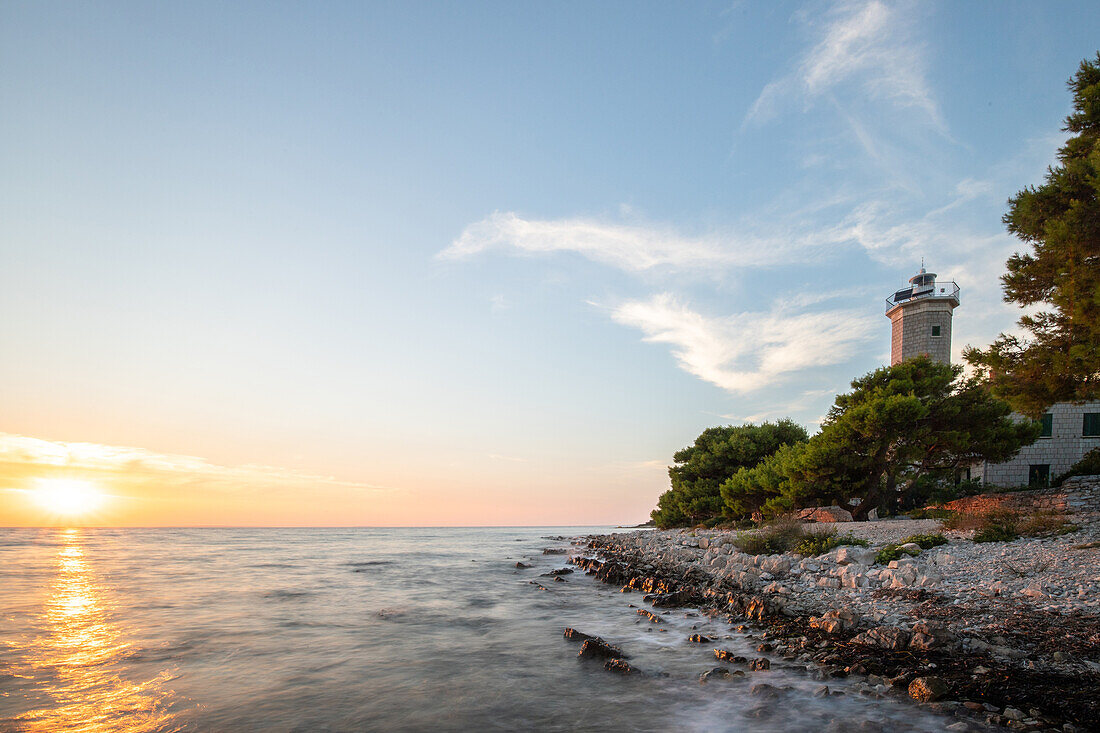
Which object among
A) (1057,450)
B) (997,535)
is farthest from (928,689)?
(1057,450)

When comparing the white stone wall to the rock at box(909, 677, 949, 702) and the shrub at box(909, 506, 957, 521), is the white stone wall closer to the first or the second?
the shrub at box(909, 506, 957, 521)

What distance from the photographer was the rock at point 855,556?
12.0m

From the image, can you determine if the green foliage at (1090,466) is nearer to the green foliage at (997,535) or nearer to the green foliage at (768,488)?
the green foliage at (768,488)

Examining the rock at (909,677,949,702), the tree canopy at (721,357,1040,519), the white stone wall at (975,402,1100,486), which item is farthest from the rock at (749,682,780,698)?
the white stone wall at (975,402,1100,486)

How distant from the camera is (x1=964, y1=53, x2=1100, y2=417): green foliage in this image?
12.3 m

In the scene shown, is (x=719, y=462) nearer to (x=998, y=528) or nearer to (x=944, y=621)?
(x=998, y=528)

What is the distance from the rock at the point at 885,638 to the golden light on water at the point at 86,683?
8.07 m

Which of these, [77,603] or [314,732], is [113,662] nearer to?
[314,732]

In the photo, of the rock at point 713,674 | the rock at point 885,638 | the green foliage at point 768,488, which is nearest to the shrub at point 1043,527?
the rock at point 885,638

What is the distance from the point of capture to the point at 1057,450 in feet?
114

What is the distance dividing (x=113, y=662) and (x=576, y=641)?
709 centimetres

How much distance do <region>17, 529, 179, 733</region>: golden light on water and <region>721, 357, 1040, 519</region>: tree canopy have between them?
23953 millimetres

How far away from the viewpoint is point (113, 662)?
830 centimetres

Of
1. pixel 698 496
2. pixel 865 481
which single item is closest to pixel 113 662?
pixel 865 481
